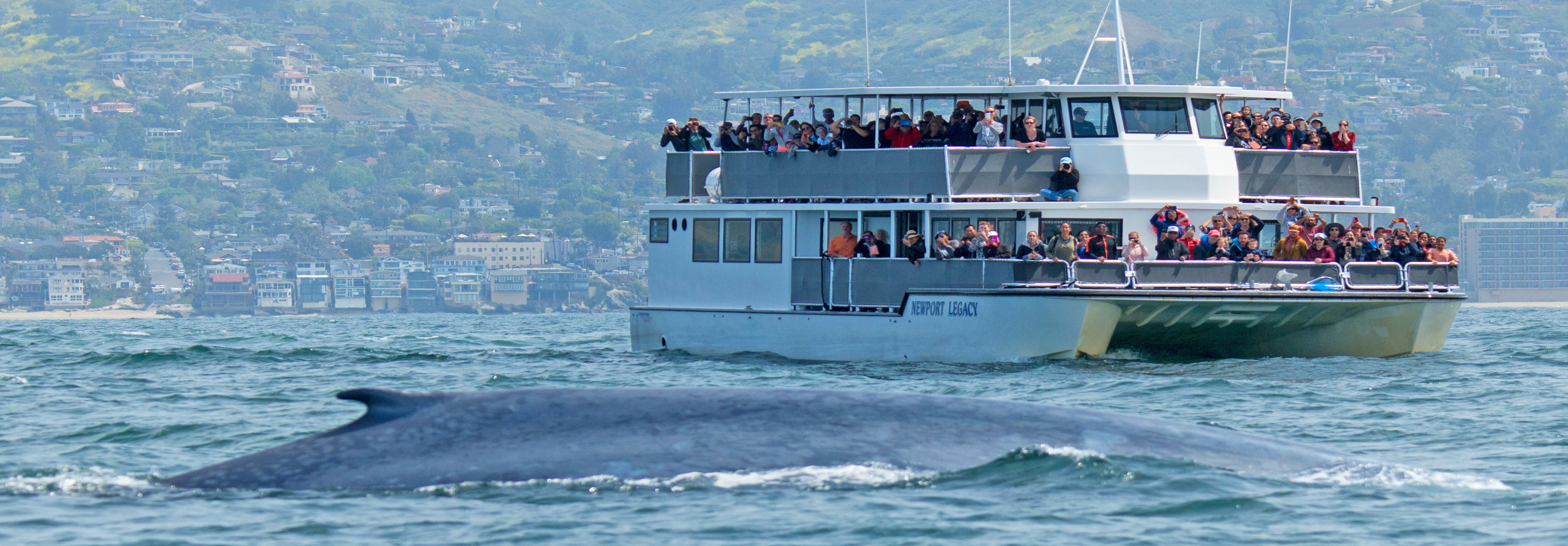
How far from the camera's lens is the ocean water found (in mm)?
9820

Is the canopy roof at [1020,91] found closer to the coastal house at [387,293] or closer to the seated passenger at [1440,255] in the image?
the seated passenger at [1440,255]

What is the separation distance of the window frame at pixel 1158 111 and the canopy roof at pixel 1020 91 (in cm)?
18

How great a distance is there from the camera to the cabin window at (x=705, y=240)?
28.4 meters

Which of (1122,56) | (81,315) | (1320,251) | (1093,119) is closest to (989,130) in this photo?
(1093,119)

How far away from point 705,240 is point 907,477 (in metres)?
18.3

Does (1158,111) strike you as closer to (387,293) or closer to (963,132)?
(963,132)

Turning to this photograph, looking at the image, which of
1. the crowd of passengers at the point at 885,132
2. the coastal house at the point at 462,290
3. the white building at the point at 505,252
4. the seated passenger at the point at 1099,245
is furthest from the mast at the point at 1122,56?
the white building at the point at 505,252

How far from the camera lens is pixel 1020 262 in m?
23.6

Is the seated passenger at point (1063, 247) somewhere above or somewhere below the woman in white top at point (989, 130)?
below

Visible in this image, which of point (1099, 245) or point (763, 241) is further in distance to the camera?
point (763, 241)

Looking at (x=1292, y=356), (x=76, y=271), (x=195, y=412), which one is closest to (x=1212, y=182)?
(x=1292, y=356)

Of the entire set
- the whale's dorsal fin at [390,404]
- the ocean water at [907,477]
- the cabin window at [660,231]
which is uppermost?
the cabin window at [660,231]

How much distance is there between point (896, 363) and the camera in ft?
81.3

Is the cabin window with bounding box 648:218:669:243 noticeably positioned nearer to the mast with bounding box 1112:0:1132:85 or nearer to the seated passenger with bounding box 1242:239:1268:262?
the mast with bounding box 1112:0:1132:85
